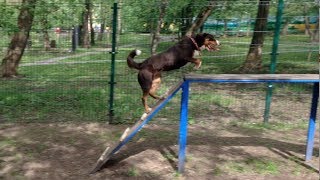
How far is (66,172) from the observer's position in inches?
177

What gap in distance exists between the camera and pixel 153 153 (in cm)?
515

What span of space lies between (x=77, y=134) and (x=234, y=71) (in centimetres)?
577

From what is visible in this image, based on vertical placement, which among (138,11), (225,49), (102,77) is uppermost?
(138,11)

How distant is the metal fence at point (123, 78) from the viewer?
661 centimetres

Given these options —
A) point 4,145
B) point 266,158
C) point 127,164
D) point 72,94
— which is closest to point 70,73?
point 72,94

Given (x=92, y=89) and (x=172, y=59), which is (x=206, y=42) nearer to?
(x=172, y=59)

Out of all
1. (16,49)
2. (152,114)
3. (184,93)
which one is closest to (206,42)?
(184,93)

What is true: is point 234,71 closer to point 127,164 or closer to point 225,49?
point 225,49

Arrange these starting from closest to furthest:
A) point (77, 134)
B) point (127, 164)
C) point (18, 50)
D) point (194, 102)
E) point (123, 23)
Result: 1. point (127, 164)
2. point (77, 134)
3. point (123, 23)
4. point (194, 102)
5. point (18, 50)

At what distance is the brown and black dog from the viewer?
4137 millimetres

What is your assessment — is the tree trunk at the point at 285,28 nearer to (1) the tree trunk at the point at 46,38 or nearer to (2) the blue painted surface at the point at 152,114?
(2) the blue painted surface at the point at 152,114

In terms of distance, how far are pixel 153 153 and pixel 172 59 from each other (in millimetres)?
1493

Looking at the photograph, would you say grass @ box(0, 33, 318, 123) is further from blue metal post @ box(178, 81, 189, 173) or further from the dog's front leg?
the dog's front leg

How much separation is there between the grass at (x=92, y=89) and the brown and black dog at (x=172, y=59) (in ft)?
6.36
